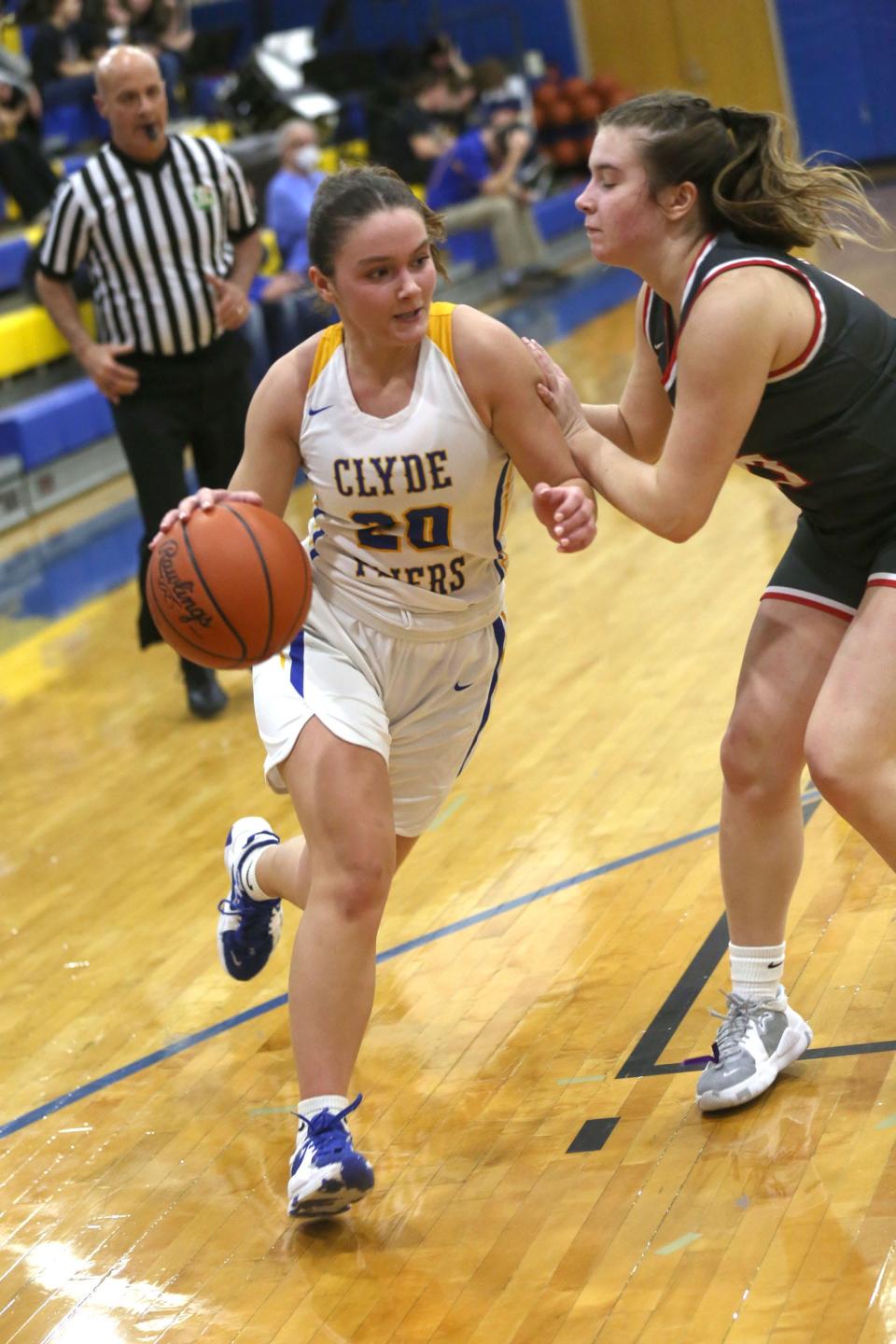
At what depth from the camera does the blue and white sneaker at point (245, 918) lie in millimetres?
3541

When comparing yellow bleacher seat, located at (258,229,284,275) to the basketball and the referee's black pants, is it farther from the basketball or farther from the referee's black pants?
the basketball

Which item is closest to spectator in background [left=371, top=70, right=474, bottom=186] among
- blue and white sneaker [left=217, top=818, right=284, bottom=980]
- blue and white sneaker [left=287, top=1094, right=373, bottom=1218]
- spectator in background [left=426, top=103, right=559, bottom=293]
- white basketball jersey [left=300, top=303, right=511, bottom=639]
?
spectator in background [left=426, top=103, right=559, bottom=293]

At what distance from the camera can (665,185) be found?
278cm

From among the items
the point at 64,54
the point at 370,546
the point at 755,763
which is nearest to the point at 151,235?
the point at 370,546

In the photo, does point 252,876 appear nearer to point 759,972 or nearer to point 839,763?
point 759,972

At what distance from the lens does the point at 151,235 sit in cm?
569

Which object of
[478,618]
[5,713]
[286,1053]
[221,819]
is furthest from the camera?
[5,713]

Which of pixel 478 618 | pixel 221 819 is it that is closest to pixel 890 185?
pixel 221 819

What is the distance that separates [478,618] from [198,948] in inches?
53.6

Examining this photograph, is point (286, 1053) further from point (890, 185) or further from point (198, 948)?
point (890, 185)

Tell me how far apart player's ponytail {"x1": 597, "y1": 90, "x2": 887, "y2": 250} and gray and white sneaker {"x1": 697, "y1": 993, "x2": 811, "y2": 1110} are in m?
1.32

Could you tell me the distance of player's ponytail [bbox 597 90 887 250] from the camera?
9.07 ft

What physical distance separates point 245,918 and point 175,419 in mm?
2540

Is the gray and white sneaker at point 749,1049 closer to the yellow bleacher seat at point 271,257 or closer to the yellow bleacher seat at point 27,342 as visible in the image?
the yellow bleacher seat at point 27,342
